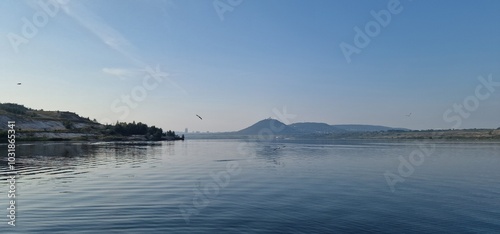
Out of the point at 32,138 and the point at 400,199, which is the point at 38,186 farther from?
the point at 32,138

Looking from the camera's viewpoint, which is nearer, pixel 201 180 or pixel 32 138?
pixel 201 180

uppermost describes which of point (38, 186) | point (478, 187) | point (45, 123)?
point (45, 123)

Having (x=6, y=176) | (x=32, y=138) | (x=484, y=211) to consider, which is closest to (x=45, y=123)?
(x=32, y=138)

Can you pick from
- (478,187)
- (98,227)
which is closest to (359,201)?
(478,187)

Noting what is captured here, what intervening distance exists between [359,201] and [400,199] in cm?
393

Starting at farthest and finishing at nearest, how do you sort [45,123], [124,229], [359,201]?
[45,123], [359,201], [124,229]

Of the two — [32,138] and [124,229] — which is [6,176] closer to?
[124,229]

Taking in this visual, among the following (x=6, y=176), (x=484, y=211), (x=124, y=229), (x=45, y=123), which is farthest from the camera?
(x=45, y=123)

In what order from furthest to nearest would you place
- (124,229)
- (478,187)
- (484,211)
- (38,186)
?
1. (478,187)
2. (38,186)
3. (484,211)
4. (124,229)

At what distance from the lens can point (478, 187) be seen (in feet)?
116

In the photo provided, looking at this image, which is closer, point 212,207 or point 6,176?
point 212,207

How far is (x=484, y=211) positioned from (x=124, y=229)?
964 inches

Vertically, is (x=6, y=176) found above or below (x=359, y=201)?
above

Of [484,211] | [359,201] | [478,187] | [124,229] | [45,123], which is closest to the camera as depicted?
[124,229]
